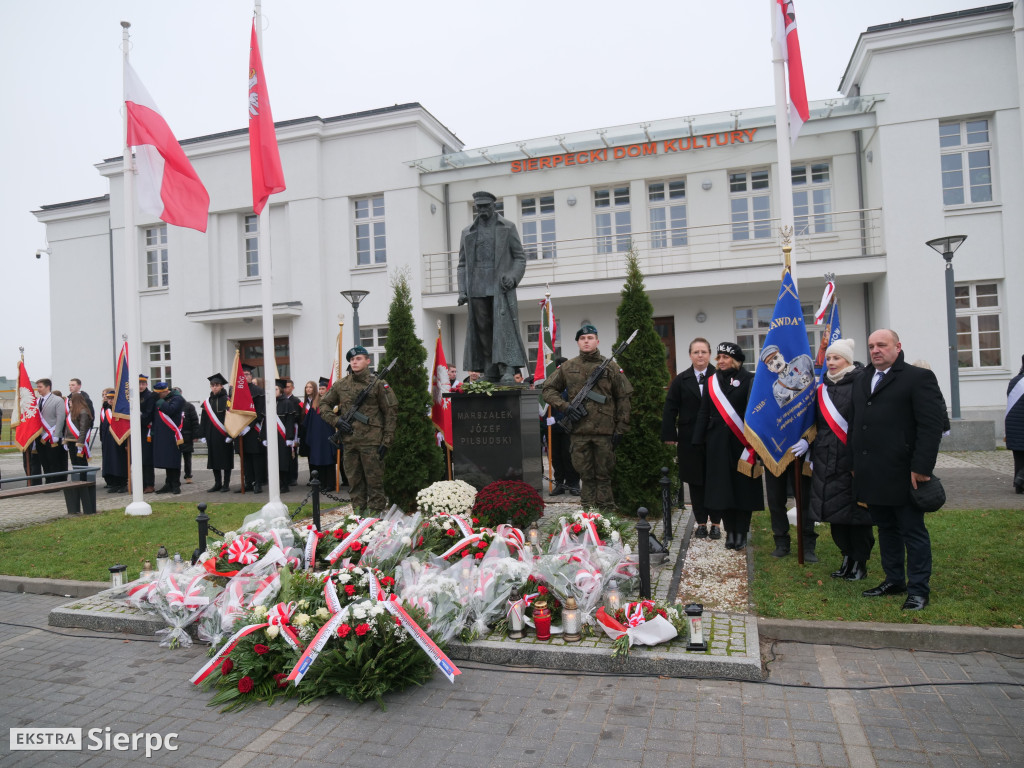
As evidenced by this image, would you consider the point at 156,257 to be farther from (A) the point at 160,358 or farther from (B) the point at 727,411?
(B) the point at 727,411

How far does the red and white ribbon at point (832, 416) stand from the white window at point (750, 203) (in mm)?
14117

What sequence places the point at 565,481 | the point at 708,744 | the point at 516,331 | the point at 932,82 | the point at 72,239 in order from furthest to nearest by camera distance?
the point at 72,239
the point at 932,82
the point at 565,481
the point at 516,331
the point at 708,744

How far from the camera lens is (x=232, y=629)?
15.9ft

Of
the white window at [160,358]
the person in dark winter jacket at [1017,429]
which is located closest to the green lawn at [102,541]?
the person in dark winter jacket at [1017,429]

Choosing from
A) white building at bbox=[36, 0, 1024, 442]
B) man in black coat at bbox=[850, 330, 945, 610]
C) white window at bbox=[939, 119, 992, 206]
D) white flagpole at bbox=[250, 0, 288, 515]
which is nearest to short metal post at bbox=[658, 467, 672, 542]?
man in black coat at bbox=[850, 330, 945, 610]

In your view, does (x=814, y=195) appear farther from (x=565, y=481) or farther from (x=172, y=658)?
(x=172, y=658)

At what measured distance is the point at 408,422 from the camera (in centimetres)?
986

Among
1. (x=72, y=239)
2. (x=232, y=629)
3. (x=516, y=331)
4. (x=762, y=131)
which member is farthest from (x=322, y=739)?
(x=72, y=239)

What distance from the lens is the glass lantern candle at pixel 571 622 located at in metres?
4.68

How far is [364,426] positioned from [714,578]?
477 cm

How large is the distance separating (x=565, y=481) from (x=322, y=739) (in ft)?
23.5

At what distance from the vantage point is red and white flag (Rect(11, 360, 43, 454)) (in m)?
13.3

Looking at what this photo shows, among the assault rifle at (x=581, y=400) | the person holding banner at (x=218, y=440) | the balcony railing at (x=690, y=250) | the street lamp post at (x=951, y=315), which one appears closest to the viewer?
the assault rifle at (x=581, y=400)

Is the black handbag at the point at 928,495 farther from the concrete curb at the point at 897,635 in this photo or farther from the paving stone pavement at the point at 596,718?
the paving stone pavement at the point at 596,718
